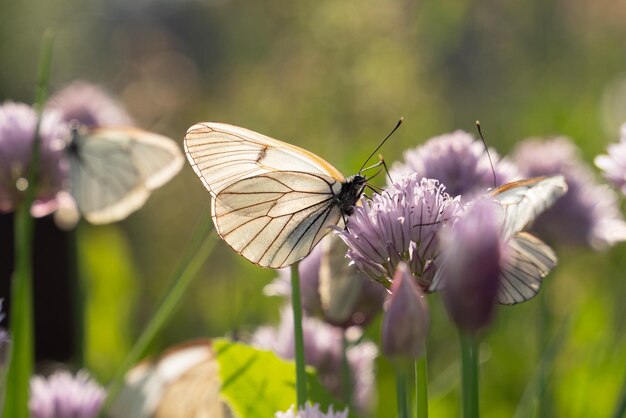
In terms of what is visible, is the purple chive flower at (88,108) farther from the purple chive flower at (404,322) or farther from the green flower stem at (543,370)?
the purple chive flower at (404,322)

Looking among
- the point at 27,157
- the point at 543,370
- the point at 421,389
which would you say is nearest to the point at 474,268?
the point at 421,389

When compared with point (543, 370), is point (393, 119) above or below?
above

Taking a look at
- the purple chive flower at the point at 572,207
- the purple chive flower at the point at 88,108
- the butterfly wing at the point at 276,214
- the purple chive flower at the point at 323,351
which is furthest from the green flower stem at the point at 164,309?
the purple chive flower at the point at 88,108

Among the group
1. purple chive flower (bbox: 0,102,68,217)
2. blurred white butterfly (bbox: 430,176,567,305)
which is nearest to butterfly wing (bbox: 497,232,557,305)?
blurred white butterfly (bbox: 430,176,567,305)

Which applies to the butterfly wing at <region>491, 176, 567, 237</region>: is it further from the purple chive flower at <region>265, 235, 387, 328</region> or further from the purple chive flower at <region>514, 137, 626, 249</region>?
the purple chive flower at <region>514, 137, 626, 249</region>

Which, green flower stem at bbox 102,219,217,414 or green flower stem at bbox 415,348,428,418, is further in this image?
green flower stem at bbox 102,219,217,414

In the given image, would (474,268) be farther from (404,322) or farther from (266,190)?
(266,190)

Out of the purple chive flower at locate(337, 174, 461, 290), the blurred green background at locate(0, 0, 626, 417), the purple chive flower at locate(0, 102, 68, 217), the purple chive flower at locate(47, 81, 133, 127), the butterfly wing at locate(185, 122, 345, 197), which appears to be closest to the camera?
the purple chive flower at locate(337, 174, 461, 290)
